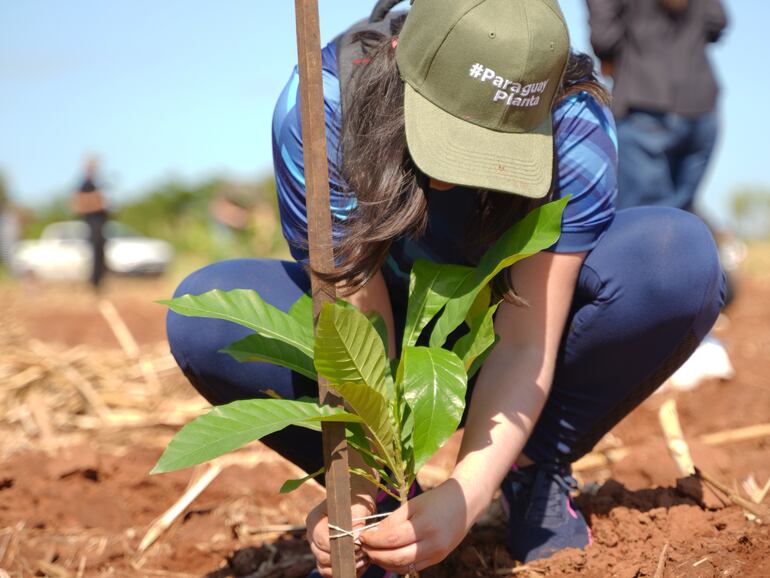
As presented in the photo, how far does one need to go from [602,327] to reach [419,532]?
63 centimetres

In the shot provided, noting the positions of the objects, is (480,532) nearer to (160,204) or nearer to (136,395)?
(136,395)

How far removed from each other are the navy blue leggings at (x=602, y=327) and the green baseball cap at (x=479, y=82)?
44 cm

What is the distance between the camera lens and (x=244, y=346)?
149 centimetres

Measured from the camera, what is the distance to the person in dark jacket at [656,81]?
3686 mm

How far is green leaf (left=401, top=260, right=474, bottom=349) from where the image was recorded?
151cm

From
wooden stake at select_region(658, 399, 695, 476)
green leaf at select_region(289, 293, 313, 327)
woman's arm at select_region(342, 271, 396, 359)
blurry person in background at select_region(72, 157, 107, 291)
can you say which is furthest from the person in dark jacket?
blurry person in background at select_region(72, 157, 107, 291)

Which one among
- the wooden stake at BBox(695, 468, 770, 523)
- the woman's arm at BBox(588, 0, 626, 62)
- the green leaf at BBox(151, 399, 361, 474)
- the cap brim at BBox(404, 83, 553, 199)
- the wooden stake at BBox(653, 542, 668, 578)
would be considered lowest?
the wooden stake at BBox(695, 468, 770, 523)

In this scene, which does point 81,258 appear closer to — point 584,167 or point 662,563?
point 584,167

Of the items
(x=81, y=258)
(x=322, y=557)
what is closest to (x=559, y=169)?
(x=322, y=557)

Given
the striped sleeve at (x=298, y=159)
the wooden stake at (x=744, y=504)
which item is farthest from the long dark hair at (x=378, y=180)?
the wooden stake at (x=744, y=504)

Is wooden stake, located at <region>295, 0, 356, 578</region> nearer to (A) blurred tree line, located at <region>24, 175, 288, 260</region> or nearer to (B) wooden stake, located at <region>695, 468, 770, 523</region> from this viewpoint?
(B) wooden stake, located at <region>695, 468, 770, 523</region>

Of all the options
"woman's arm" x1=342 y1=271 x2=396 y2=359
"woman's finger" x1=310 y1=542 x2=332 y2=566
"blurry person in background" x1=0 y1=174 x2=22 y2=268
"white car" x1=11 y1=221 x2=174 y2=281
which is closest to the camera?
"woman's finger" x1=310 y1=542 x2=332 y2=566

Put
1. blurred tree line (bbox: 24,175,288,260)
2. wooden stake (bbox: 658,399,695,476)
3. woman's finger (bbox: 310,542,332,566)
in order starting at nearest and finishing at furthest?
woman's finger (bbox: 310,542,332,566), wooden stake (bbox: 658,399,695,476), blurred tree line (bbox: 24,175,288,260)

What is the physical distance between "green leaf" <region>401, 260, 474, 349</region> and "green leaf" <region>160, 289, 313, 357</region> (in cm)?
18
